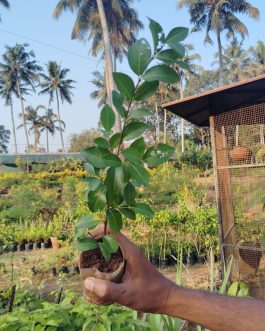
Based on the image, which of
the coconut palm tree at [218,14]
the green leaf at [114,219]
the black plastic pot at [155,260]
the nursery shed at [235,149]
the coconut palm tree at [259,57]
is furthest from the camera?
the coconut palm tree at [259,57]

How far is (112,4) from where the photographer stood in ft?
72.7

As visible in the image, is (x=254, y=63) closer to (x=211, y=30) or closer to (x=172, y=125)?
(x=172, y=125)

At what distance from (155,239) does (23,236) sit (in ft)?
10.1

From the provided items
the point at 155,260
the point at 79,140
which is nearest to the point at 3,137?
the point at 79,140

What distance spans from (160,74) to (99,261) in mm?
503

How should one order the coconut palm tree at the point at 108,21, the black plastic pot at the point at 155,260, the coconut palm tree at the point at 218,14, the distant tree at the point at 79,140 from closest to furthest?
1. the black plastic pot at the point at 155,260
2. the coconut palm tree at the point at 108,21
3. the coconut palm tree at the point at 218,14
4. the distant tree at the point at 79,140

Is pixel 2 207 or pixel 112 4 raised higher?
pixel 112 4

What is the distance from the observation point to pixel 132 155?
0.90 metres

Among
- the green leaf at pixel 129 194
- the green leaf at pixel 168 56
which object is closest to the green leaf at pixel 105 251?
the green leaf at pixel 129 194

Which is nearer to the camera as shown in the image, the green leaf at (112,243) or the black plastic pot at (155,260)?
the green leaf at (112,243)

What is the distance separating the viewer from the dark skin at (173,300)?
0.89m

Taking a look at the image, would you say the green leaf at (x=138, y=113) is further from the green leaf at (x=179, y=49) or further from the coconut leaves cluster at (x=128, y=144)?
the green leaf at (x=179, y=49)

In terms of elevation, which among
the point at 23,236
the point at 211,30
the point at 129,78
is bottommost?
the point at 23,236

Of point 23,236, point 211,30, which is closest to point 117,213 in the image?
point 23,236
